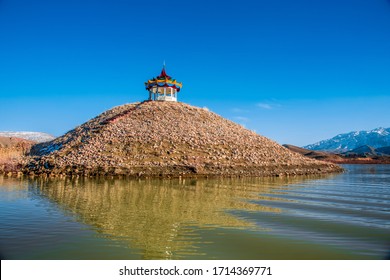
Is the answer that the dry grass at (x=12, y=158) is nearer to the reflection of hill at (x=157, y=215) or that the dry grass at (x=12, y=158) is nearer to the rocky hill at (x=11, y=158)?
the rocky hill at (x=11, y=158)

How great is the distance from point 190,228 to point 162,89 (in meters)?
58.7

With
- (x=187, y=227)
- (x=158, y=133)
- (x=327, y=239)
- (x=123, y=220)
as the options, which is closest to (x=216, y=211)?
(x=187, y=227)

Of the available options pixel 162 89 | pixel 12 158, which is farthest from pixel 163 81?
pixel 12 158

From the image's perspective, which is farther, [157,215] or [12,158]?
[12,158]

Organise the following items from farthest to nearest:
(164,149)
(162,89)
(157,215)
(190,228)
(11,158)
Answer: (162,89), (11,158), (164,149), (157,215), (190,228)

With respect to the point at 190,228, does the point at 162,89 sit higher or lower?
higher

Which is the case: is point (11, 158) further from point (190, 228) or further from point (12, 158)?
point (190, 228)

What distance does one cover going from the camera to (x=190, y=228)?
13.6 meters

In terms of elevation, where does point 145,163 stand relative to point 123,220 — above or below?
above

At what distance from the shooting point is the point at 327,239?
40.9 ft

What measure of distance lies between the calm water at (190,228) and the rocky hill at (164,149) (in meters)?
20.9

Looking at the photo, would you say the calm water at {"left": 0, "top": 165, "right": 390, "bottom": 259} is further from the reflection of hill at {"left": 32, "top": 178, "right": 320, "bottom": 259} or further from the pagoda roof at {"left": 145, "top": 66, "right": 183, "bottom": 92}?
the pagoda roof at {"left": 145, "top": 66, "right": 183, "bottom": 92}

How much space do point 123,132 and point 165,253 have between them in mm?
44959

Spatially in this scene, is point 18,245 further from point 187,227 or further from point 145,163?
point 145,163
